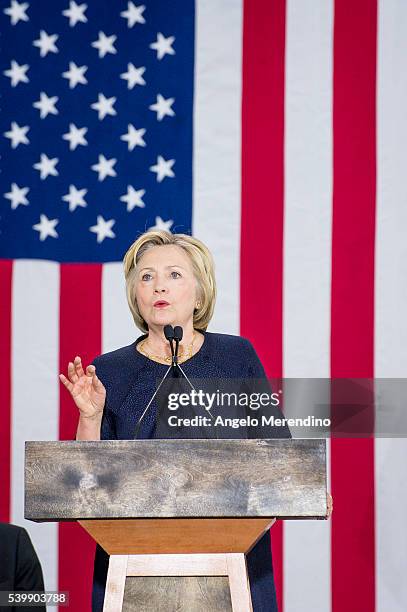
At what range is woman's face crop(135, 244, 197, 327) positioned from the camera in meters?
2.67

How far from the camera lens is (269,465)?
1951 millimetres

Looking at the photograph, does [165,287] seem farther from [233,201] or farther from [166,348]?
[233,201]

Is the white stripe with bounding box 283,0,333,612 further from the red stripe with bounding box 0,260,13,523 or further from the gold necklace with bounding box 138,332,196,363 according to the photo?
the gold necklace with bounding box 138,332,196,363

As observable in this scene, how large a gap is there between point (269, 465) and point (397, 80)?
2.53 meters

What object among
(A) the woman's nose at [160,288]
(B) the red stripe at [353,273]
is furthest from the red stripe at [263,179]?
(A) the woman's nose at [160,288]

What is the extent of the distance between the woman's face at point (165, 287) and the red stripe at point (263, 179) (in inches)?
50.9

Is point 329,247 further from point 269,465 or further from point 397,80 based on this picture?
point 269,465

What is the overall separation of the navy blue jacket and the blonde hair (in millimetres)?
70

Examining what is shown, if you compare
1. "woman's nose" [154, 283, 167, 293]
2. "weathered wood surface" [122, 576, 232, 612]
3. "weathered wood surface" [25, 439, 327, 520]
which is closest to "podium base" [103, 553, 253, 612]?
"weathered wood surface" [122, 576, 232, 612]

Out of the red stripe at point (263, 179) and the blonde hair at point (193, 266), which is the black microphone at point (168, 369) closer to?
the blonde hair at point (193, 266)

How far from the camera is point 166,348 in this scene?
105 inches

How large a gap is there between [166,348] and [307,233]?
4.98 ft

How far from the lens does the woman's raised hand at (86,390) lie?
225 cm

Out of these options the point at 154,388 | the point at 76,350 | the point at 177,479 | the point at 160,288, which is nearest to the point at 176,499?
the point at 177,479
